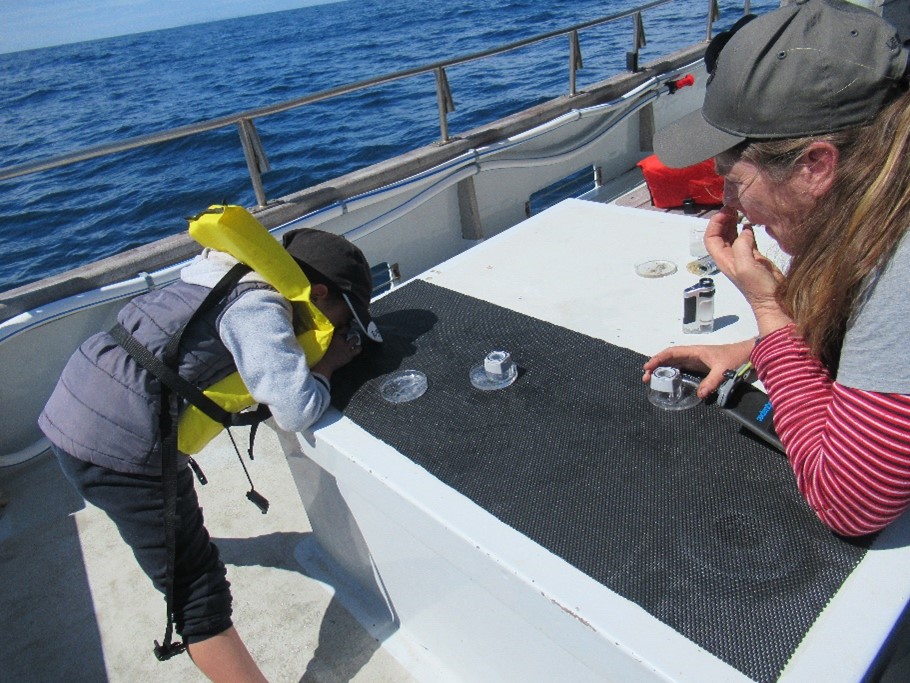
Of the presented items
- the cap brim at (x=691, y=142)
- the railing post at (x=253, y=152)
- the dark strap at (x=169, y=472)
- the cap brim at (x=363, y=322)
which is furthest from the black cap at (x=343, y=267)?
the railing post at (x=253, y=152)

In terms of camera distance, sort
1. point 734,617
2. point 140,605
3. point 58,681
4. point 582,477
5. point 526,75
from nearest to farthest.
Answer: point 734,617 → point 582,477 → point 58,681 → point 140,605 → point 526,75

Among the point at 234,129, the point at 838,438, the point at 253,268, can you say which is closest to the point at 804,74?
the point at 838,438

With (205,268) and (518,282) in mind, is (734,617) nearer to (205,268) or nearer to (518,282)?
(518,282)

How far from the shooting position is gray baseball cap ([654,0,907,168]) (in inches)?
35.8

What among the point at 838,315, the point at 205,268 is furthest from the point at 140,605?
the point at 838,315

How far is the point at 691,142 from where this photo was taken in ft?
3.65

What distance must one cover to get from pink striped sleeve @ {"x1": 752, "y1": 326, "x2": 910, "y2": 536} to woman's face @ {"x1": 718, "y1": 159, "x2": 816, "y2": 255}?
0.18m

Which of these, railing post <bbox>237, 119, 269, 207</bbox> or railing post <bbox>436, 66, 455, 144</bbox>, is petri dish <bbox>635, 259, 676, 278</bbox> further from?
railing post <bbox>436, 66, 455, 144</bbox>

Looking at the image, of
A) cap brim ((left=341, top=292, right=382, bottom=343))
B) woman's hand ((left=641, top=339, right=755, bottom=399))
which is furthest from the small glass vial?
cap brim ((left=341, top=292, right=382, bottom=343))

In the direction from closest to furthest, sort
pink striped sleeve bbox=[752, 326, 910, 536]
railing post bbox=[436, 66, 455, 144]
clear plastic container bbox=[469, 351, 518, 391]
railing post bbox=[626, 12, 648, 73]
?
pink striped sleeve bbox=[752, 326, 910, 536] → clear plastic container bbox=[469, 351, 518, 391] → railing post bbox=[436, 66, 455, 144] → railing post bbox=[626, 12, 648, 73]

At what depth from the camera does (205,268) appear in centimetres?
175

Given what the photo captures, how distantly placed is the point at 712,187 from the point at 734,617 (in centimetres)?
346

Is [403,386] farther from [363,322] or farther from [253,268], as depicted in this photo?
[253,268]

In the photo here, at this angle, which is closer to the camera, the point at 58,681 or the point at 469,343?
the point at 469,343
